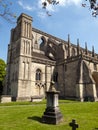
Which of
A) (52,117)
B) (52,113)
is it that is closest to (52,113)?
(52,113)

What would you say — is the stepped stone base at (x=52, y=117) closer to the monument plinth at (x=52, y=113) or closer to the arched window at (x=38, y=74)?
the monument plinth at (x=52, y=113)

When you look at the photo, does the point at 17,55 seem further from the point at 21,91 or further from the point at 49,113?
the point at 49,113

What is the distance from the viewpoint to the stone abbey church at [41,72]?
29.0m

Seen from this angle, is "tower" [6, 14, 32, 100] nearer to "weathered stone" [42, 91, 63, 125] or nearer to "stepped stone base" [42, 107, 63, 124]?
"weathered stone" [42, 91, 63, 125]

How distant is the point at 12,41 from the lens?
37438 millimetres

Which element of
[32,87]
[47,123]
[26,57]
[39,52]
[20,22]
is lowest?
[47,123]

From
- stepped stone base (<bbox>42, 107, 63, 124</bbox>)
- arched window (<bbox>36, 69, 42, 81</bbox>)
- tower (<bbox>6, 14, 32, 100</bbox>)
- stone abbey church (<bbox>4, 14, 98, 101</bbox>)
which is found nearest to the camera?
stepped stone base (<bbox>42, 107, 63, 124</bbox>)

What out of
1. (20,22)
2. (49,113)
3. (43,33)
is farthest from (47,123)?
(43,33)

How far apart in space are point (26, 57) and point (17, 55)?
2.08 meters

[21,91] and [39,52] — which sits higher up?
[39,52]

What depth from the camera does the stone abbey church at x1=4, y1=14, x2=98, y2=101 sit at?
95.0 ft

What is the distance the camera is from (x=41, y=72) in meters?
34.1

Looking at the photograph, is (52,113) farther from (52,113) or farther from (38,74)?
(38,74)

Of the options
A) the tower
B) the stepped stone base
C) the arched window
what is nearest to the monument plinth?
the stepped stone base
